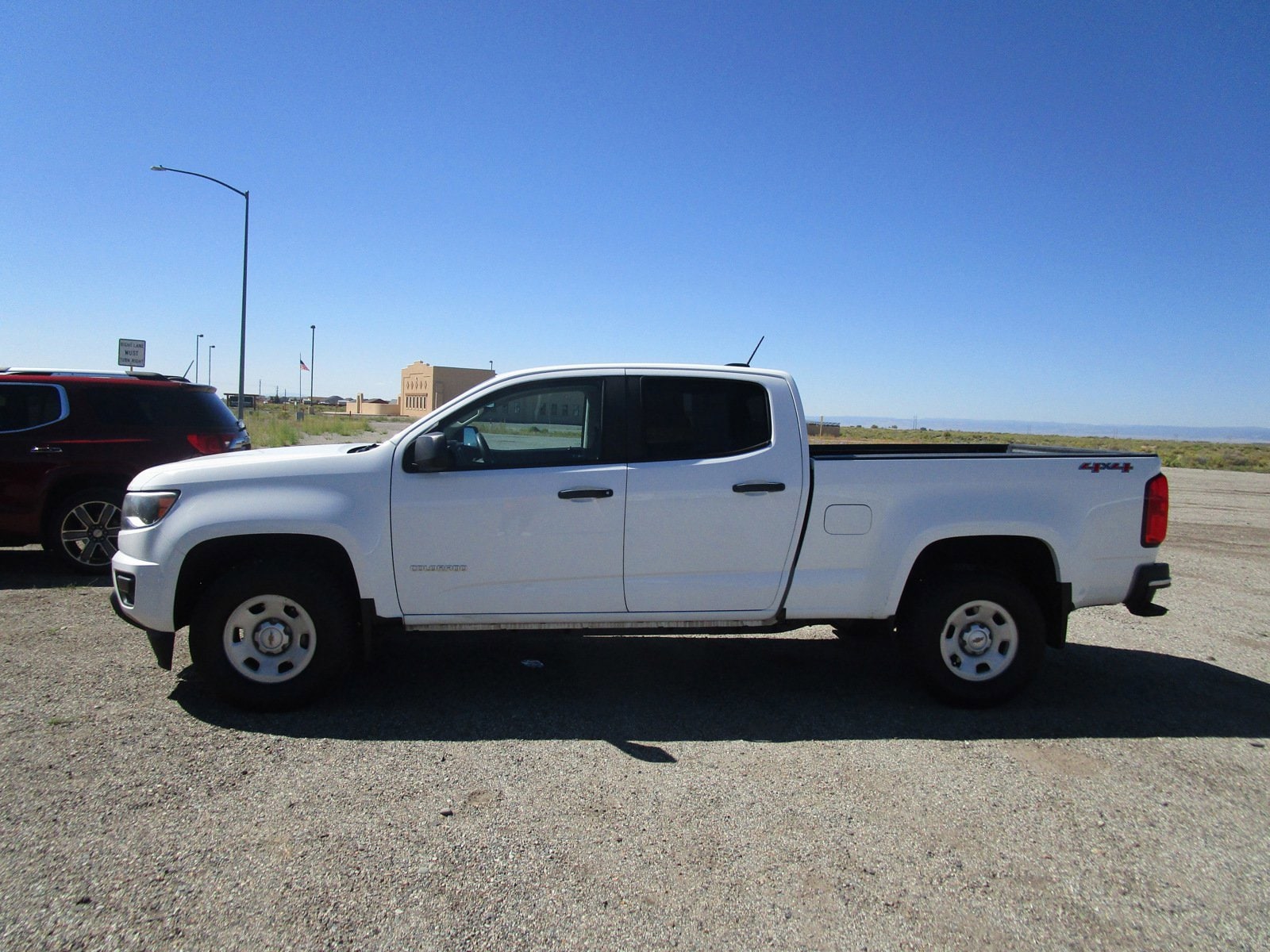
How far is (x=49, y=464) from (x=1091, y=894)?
28.7 ft

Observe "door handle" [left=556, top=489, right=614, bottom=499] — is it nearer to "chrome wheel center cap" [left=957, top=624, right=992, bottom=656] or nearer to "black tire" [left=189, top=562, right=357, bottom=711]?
"black tire" [left=189, top=562, right=357, bottom=711]

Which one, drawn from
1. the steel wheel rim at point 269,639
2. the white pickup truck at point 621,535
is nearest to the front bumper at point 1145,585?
the white pickup truck at point 621,535

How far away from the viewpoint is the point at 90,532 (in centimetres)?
811

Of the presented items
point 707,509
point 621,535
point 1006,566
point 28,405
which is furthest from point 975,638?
point 28,405

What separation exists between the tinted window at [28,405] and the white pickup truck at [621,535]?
413 centimetres

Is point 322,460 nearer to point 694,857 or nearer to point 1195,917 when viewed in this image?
point 694,857

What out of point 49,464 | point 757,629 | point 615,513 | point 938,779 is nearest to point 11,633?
point 49,464

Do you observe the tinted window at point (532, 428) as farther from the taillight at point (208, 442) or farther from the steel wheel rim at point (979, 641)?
the taillight at point (208, 442)

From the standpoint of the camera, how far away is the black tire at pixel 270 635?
4.58m

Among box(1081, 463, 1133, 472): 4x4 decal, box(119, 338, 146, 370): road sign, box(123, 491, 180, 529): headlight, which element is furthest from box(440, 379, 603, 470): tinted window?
box(119, 338, 146, 370): road sign

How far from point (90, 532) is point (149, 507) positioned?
4211 mm

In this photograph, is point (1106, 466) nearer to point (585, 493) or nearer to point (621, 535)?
point (621, 535)

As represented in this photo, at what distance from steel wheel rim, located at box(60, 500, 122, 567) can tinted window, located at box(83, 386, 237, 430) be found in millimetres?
843

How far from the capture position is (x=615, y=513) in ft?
15.5
